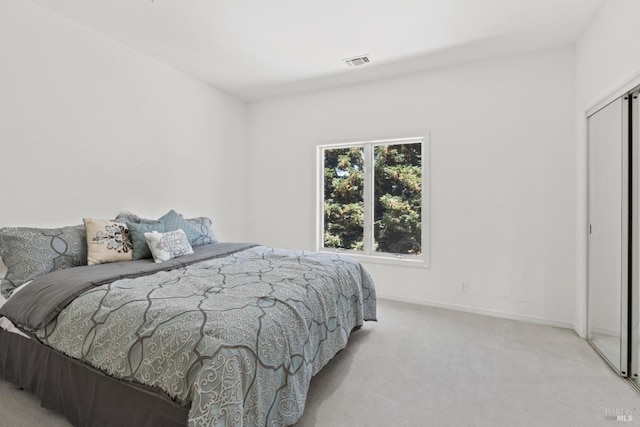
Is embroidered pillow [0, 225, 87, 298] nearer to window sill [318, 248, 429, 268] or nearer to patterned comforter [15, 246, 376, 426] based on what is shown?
patterned comforter [15, 246, 376, 426]

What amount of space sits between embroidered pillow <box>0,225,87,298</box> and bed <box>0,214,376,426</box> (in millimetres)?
65

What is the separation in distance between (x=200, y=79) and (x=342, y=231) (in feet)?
8.46

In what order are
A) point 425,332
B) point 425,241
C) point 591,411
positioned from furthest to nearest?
point 425,241 → point 425,332 → point 591,411

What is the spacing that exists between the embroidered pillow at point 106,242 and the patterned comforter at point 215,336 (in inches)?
23.2

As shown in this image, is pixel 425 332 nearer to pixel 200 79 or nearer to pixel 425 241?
pixel 425 241

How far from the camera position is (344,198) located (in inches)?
165

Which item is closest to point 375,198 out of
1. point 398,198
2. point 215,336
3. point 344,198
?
point 398,198

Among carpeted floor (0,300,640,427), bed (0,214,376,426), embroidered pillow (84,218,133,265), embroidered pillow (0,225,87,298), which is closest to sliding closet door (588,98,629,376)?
carpeted floor (0,300,640,427)

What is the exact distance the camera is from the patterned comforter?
1.23m

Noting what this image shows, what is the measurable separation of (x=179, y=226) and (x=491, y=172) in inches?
125

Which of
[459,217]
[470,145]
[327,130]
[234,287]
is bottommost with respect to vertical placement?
[234,287]

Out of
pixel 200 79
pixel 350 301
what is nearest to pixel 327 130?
pixel 200 79

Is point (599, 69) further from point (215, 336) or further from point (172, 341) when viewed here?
point (172, 341)

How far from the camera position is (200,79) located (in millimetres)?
3836
